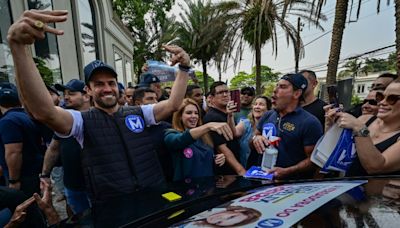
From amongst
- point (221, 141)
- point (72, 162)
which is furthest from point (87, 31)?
point (221, 141)

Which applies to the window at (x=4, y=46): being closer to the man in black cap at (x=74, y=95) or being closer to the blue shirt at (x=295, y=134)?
the man in black cap at (x=74, y=95)

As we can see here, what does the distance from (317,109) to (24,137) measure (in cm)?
347

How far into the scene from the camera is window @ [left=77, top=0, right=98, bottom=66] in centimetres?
838

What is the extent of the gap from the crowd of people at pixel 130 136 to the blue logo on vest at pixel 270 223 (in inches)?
38.7

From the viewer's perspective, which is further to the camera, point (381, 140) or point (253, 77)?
point (253, 77)

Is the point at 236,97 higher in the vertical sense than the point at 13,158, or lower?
higher

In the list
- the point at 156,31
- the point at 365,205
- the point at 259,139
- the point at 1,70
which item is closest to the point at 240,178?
the point at 259,139

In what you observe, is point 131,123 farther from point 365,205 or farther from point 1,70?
point 1,70

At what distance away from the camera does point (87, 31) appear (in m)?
9.26

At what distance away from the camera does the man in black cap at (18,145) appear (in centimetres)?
259

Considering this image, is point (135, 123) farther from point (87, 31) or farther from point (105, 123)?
point (87, 31)

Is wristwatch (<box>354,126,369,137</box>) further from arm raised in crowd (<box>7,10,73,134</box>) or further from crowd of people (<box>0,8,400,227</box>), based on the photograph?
arm raised in crowd (<box>7,10,73,134</box>)

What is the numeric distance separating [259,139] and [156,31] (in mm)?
23663

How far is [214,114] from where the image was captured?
10.3 feet
